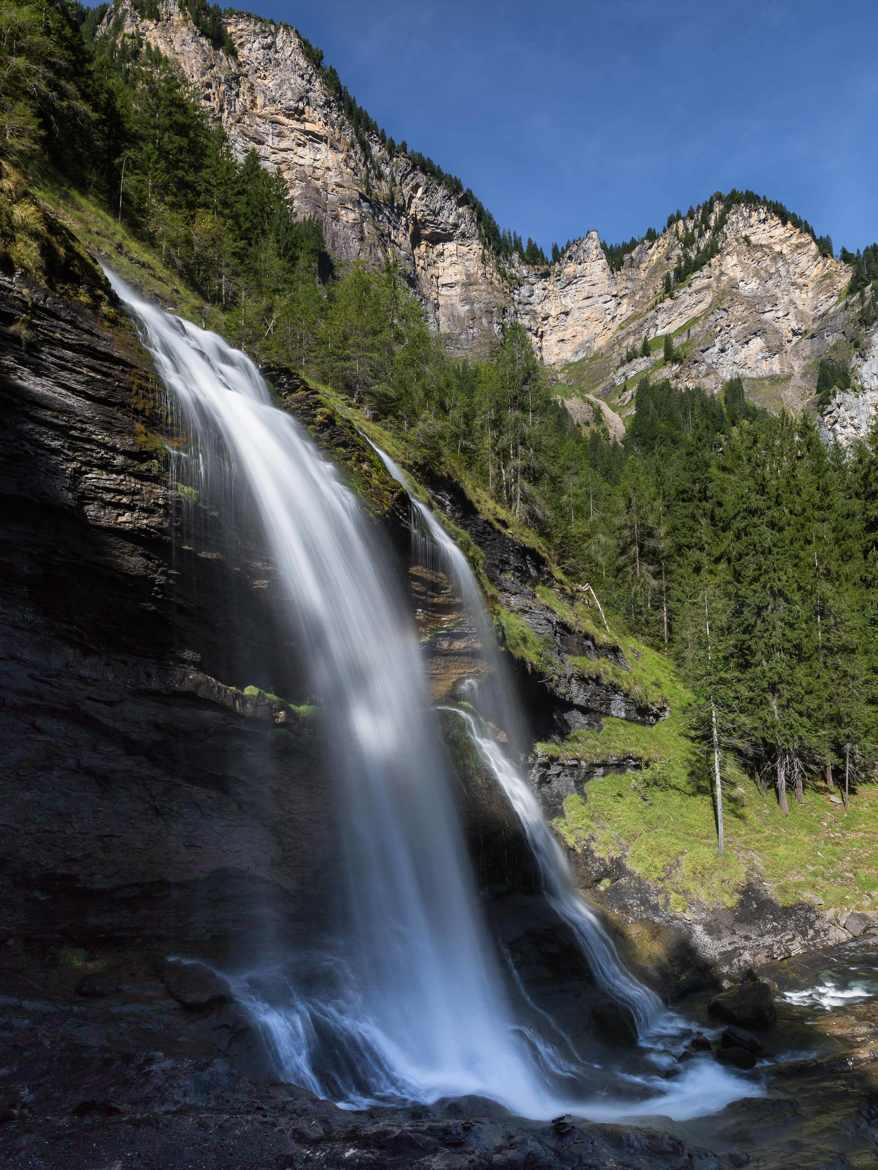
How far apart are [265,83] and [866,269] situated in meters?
129

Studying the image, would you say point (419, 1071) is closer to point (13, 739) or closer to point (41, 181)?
point (13, 739)

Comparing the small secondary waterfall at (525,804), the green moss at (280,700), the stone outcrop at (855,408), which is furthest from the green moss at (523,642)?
the stone outcrop at (855,408)

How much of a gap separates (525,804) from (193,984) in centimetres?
1344

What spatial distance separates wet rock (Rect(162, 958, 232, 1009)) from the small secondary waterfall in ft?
34.3

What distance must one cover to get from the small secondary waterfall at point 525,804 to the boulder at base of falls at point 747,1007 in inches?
59.5

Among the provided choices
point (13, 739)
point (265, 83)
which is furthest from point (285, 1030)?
point (265, 83)

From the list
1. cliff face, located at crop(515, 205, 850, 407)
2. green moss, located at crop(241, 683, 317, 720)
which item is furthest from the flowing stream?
cliff face, located at crop(515, 205, 850, 407)

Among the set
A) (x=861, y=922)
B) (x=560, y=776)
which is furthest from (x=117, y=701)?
(x=861, y=922)

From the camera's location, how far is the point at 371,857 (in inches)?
593

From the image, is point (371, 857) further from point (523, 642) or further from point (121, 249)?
point (121, 249)

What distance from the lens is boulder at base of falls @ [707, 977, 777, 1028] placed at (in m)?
15.0

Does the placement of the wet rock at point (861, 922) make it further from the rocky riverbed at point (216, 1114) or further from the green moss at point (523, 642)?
the green moss at point (523, 642)

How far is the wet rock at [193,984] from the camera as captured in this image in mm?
9844

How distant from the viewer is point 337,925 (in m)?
13.6
